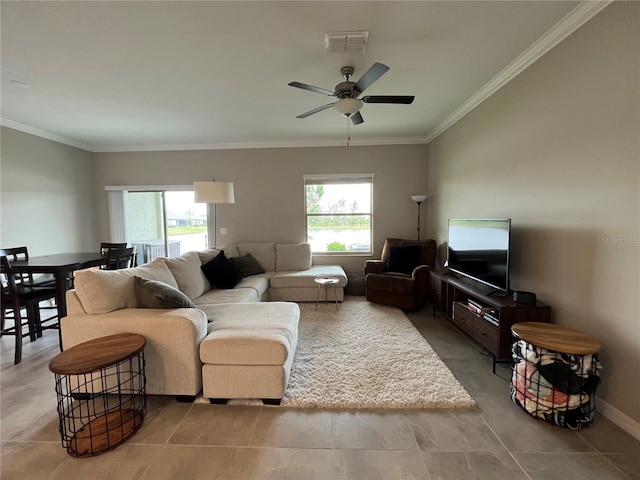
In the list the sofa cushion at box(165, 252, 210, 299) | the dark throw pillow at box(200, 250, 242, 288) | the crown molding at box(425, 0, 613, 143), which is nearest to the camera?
the crown molding at box(425, 0, 613, 143)

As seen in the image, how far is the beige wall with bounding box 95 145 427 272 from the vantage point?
5016mm

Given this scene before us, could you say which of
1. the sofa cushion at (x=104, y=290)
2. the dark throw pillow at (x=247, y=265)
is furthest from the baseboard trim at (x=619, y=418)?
the dark throw pillow at (x=247, y=265)

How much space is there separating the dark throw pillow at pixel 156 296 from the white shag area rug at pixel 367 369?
75 centimetres

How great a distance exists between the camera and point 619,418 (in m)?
1.73

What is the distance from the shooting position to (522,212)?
256 centimetres

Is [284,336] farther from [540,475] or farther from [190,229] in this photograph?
[190,229]

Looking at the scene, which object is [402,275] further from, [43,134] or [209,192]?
[43,134]

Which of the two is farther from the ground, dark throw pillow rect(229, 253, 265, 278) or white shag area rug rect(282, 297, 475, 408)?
dark throw pillow rect(229, 253, 265, 278)

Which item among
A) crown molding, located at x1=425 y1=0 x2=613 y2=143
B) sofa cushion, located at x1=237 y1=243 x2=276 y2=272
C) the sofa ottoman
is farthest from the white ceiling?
the sofa ottoman

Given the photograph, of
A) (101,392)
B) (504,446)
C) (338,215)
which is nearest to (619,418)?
(504,446)

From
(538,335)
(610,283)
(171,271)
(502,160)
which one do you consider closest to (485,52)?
(502,160)

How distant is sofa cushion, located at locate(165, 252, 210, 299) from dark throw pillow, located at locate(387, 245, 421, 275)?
110 inches

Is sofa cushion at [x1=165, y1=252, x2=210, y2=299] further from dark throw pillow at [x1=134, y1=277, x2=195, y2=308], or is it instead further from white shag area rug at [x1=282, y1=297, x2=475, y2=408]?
white shag area rug at [x1=282, y1=297, x2=475, y2=408]

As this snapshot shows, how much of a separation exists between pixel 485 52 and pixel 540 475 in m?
2.98
